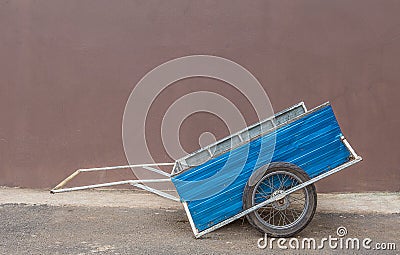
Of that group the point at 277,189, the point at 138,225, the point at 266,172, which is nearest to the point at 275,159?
the point at 266,172

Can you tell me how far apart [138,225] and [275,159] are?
164 cm

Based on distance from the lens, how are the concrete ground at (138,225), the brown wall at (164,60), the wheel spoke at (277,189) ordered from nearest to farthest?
the concrete ground at (138,225) → the wheel spoke at (277,189) → the brown wall at (164,60)

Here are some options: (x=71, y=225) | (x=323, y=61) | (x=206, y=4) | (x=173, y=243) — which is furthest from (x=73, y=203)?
(x=323, y=61)

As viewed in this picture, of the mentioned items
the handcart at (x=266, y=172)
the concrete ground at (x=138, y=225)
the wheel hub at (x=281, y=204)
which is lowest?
the concrete ground at (x=138, y=225)

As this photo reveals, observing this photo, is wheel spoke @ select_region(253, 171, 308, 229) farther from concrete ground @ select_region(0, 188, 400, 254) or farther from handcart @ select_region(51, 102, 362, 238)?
concrete ground @ select_region(0, 188, 400, 254)

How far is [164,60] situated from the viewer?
22.4 feet

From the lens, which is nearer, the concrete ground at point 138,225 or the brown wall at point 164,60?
the concrete ground at point 138,225

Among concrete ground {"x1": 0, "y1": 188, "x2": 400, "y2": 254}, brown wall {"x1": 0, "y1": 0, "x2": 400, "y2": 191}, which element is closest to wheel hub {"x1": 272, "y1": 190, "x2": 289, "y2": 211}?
concrete ground {"x1": 0, "y1": 188, "x2": 400, "y2": 254}

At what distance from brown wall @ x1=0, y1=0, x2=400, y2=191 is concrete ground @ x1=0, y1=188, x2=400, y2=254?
0.49m

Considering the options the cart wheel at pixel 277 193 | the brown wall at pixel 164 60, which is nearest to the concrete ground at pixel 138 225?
the cart wheel at pixel 277 193

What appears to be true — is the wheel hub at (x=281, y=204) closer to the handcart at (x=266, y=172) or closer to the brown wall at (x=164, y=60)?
the handcart at (x=266, y=172)

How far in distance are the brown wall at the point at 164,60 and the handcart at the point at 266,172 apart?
1.93 m

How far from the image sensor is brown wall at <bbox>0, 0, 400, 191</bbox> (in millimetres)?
6652

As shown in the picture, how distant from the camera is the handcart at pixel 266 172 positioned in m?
4.77
